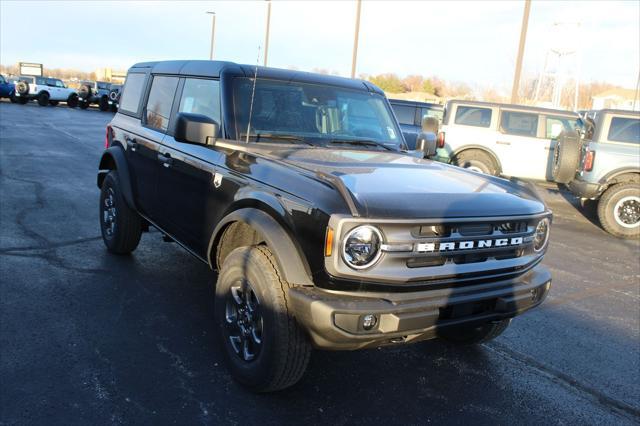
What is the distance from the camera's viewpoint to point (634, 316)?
16.4 ft

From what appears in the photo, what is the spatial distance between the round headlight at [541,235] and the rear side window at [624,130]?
6849mm

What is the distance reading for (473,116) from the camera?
39.2 feet

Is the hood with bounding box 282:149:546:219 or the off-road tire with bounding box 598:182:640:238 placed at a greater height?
the hood with bounding box 282:149:546:219

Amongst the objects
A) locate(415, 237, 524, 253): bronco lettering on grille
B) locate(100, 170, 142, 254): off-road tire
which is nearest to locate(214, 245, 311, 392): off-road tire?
locate(415, 237, 524, 253): bronco lettering on grille

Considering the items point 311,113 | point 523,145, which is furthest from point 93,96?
point 311,113

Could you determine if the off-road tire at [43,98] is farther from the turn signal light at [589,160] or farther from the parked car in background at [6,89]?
the turn signal light at [589,160]

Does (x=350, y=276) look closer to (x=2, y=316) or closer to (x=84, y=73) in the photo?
(x=2, y=316)

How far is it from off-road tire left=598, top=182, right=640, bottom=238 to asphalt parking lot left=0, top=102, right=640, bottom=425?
3260 mm

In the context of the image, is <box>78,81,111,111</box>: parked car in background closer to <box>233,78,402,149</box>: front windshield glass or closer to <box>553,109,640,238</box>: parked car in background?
<box>553,109,640,238</box>: parked car in background

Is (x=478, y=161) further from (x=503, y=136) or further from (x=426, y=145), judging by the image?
(x=426, y=145)

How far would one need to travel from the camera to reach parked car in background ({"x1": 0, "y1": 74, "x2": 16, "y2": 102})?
3153cm

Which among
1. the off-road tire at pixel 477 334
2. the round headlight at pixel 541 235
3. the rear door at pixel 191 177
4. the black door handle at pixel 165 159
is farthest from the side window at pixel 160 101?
the round headlight at pixel 541 235

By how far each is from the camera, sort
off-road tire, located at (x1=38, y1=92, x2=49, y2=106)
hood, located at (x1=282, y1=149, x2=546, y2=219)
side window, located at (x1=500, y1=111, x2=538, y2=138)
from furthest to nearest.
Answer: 1. off-road tire, located at (x1=38, y1=92, x2=49, y2=106)
2. side window, located at (x1=500, y1=111, x2=538, y2=138)
3. hood, located at (x1=282, y1=149, x2=546, y2=219)

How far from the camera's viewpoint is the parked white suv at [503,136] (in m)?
11.3
